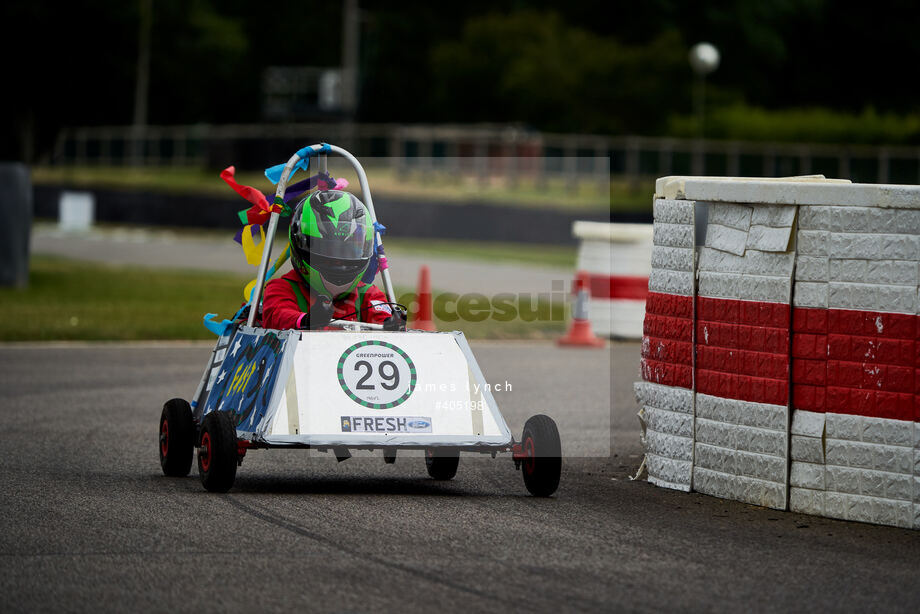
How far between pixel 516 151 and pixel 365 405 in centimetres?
3962

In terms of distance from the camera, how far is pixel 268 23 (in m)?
75.1

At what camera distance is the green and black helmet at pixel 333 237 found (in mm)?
9359

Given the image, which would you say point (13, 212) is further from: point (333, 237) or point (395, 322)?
point (395, 322)

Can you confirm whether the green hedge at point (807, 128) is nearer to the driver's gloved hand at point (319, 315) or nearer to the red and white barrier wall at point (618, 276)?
the red and white barrier wall at point (618, 276)

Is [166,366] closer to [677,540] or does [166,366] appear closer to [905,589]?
[677,540]

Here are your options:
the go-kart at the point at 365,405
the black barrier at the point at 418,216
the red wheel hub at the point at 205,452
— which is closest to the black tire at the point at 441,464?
the go-kart at the point at 365,405

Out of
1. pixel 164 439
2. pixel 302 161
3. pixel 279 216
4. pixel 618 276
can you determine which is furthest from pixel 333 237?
pixel 618 276

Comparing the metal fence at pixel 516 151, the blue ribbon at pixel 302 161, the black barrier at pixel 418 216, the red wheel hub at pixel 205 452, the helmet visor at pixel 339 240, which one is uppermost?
the metal fence at pixel 516 151

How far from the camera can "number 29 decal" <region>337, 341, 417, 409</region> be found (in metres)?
8.80

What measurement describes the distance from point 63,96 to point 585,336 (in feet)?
174

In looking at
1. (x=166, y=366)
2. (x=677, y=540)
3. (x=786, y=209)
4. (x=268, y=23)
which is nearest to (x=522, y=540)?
(x=677, y=540)

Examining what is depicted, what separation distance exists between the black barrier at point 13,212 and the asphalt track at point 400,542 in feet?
38.0

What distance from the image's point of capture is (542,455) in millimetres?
8805

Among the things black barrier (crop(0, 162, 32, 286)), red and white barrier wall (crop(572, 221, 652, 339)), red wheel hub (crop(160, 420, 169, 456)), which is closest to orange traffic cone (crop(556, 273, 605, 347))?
red and white barrier wall (crop(572, 221, 652, 339))
